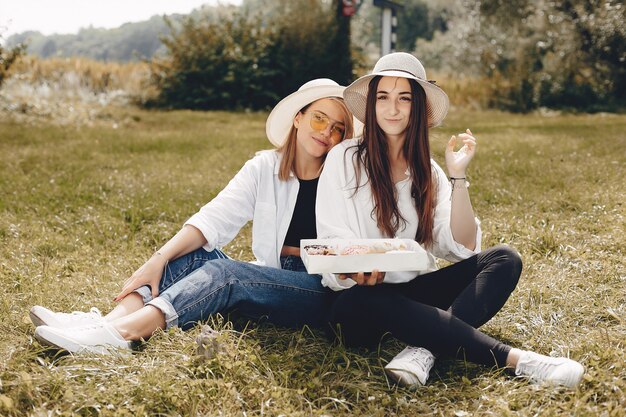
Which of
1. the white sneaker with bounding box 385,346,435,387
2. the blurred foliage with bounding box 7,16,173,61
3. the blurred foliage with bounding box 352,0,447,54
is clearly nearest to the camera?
the white sneaker with bounding box 385,346,435,387

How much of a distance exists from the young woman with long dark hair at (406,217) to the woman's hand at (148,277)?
0.77 meters

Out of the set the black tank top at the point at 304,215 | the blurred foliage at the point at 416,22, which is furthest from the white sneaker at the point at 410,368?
the blurred foliage at the point at 416,22

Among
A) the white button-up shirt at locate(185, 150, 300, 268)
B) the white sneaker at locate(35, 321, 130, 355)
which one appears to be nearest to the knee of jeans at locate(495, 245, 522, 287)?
the white button-up shirt at locate(185, 150, 300, 268)

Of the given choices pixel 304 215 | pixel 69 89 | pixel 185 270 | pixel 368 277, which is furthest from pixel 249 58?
pixel 368 277

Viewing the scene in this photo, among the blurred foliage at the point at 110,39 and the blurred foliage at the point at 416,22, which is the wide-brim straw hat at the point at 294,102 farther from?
the blurred foliage at the point at 416,22

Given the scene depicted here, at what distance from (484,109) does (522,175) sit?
29.4 ft

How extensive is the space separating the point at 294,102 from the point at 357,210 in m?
0.71

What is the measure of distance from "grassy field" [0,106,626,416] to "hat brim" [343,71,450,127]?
69 cm

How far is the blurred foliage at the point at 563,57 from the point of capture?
49.7 feet

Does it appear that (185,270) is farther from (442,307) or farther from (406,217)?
(442,307)

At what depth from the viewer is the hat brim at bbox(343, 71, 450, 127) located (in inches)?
123

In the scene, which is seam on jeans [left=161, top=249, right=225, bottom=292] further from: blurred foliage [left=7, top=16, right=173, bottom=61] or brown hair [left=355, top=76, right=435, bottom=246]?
blurred foliage [left=7, top=16, right=173, bottom=61]

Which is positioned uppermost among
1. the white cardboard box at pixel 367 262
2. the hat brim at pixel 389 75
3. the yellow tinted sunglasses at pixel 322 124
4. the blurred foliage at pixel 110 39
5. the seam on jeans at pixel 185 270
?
the blurred foliage at pixel 110 39

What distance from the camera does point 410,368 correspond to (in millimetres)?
2652
